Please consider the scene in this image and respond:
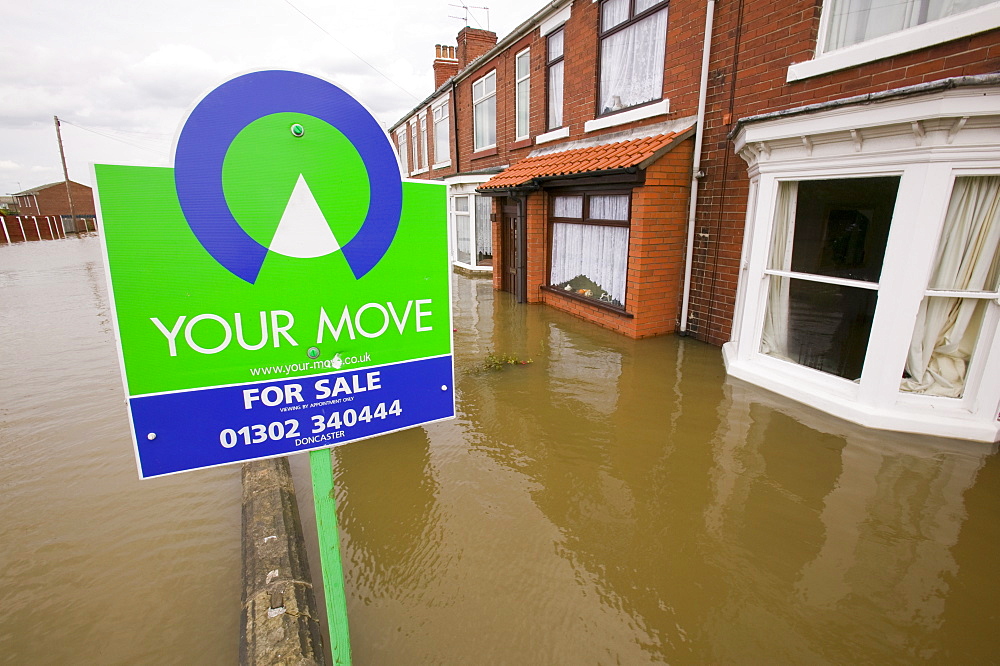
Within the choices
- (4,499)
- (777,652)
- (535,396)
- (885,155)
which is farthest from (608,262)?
(4,499)

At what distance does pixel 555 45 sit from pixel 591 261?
444cm

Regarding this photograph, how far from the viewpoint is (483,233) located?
44.9ft

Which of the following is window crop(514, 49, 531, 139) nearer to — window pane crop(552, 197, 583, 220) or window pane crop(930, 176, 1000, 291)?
window pane crop(552, 197, 583, 220)

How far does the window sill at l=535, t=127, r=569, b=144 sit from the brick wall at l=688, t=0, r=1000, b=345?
3263 mm

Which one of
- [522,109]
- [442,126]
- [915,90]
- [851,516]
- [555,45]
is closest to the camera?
[851,516]

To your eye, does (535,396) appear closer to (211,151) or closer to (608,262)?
(608,262)

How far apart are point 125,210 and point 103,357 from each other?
696 centimetres

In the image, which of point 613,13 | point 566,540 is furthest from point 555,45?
point 566,540

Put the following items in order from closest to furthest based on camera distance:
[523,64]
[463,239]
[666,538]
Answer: [666,538]
[523,64]
[463,239]

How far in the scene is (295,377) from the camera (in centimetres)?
149

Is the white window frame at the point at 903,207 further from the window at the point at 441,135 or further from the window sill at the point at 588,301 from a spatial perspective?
the window at the point at 441,135

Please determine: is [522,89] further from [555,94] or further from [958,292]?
[958,292]

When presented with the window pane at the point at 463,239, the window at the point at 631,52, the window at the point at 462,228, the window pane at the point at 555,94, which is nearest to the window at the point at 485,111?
the window at the point at 462,228

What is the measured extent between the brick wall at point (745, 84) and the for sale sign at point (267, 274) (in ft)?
15.0
